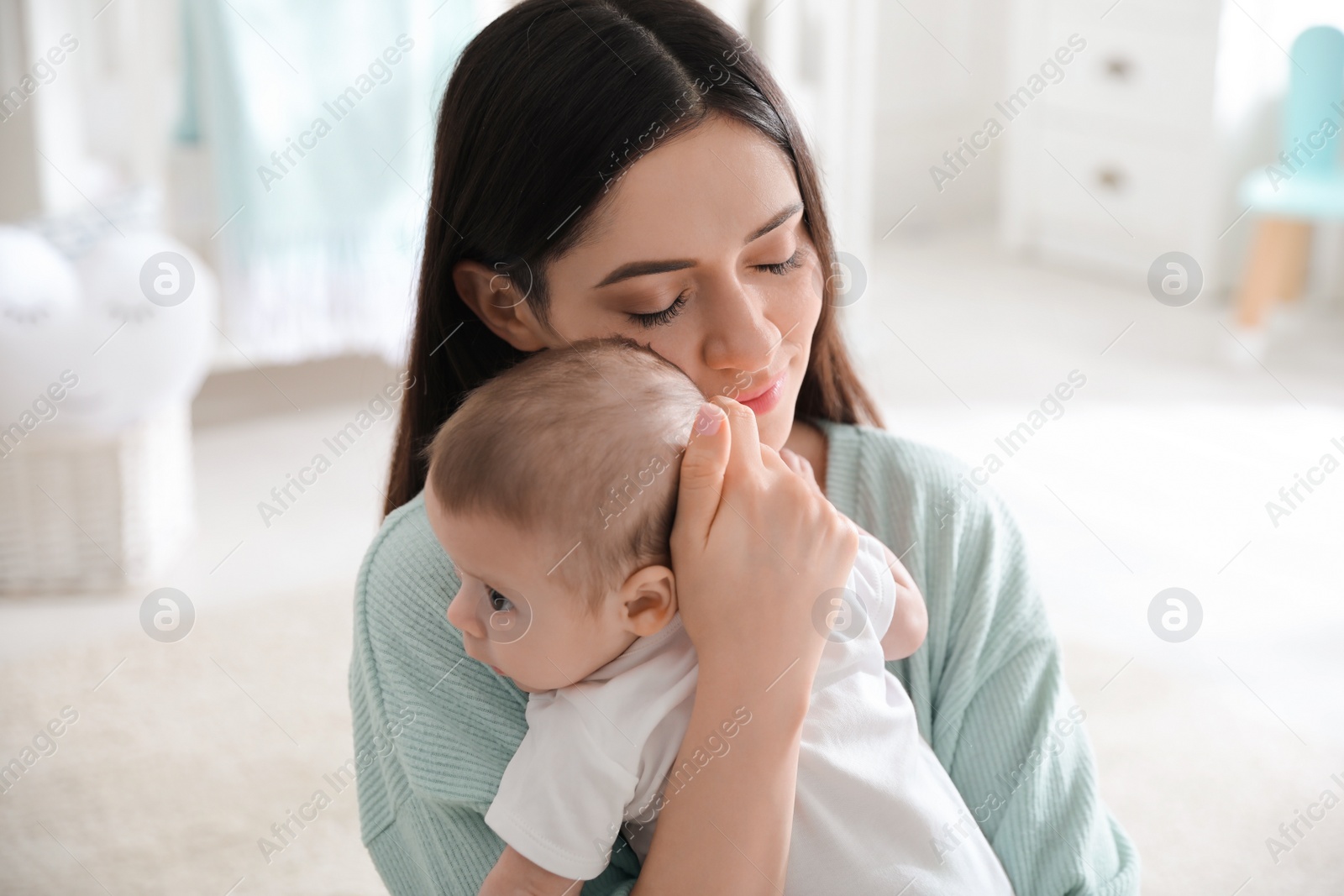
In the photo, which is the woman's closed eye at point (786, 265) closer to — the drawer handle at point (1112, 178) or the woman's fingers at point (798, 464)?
the woman's fingers at point (798, 464)

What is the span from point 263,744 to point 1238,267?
3.21m

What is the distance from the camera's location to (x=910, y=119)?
4.80 meters

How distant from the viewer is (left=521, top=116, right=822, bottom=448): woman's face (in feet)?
3.18

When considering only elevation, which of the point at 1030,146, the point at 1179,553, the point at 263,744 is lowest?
the point at 263,744

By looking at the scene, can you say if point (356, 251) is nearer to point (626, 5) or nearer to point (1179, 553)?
point (1179, 553)

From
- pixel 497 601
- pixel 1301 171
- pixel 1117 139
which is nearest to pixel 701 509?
pixel 497 601

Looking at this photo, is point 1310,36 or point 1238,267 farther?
point 1238,267

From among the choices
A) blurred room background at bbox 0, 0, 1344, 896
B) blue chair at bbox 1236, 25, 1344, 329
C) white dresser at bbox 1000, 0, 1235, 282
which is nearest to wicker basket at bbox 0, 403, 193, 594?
blurred room background at bbox 0, 0, 1344, 896

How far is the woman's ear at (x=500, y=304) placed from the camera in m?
1.07

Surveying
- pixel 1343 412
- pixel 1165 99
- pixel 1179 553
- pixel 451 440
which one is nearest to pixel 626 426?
pixel 451 440

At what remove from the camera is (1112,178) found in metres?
4.21

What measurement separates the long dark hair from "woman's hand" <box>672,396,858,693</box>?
0.22 m

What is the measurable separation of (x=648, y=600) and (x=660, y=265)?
10.2 inches

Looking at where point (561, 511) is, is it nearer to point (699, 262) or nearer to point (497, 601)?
point (497, 601)
